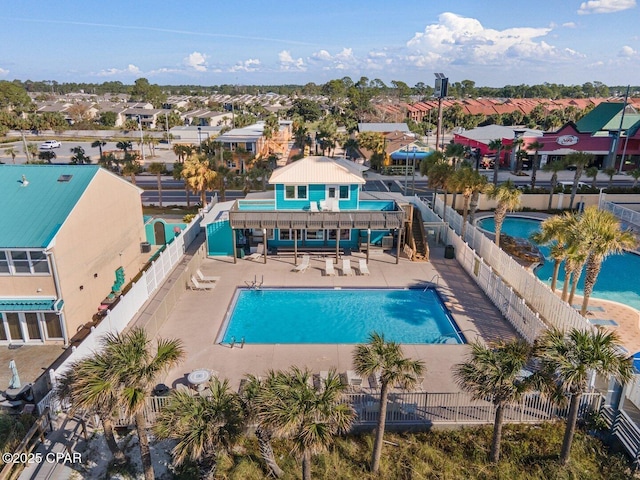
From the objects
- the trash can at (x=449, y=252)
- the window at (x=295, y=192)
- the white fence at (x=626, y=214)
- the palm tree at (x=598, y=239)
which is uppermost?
the palm tree at (x=598, y=239)

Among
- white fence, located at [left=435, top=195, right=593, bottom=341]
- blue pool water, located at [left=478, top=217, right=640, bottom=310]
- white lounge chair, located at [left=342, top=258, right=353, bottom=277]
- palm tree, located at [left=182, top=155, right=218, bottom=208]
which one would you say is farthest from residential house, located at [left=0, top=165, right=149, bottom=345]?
blue pool water, located at [left=478, top=217, right=640, bottom=310]

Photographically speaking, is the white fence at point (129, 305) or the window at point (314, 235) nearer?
the white fence at point (129, 305)

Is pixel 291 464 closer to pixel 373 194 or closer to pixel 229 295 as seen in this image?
pixel 229 295

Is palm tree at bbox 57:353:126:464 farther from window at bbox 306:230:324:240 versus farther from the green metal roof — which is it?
the green metal roof

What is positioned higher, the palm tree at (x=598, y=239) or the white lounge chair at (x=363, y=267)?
the palm tree at (x=598, y=239)

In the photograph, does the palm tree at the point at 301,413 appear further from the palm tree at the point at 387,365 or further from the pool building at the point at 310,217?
the pool building at the point at 310,217

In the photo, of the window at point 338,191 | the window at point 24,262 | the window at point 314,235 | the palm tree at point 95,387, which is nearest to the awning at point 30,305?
the window at point 24,262
